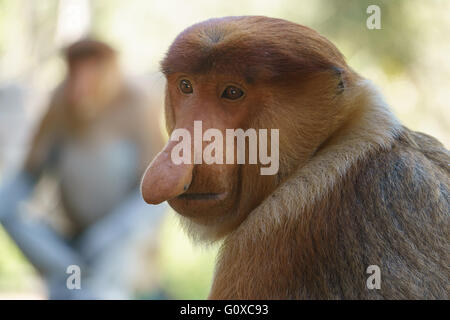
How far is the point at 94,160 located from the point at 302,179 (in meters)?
4.56

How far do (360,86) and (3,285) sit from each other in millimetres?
6808

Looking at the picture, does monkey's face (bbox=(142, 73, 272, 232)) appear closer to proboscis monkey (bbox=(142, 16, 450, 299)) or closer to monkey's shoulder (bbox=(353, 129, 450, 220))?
proboscis monkey (bbox=(142, 16, 450, 299))

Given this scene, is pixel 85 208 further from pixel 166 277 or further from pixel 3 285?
pixel 3 285

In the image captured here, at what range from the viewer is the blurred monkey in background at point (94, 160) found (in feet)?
21.1

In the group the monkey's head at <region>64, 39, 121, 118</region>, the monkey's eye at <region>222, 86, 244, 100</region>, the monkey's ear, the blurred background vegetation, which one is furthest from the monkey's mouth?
the monkey's head at <region>64, 39, 121, 118</region>

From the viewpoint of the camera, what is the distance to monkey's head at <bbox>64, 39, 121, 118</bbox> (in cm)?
653

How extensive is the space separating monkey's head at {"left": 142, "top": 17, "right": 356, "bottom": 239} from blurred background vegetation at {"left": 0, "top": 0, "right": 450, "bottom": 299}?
394 centimetres

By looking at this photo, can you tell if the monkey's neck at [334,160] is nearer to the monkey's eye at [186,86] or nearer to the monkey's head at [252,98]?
the monkey's head at [252,98]

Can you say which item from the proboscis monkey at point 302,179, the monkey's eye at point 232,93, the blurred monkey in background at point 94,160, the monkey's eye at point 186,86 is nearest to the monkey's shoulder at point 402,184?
the proboscis monkey at point 302,179

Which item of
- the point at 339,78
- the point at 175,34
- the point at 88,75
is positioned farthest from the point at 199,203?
the point at 175,34

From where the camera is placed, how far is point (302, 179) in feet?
7.62

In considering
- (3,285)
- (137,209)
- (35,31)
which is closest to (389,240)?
(137,209)

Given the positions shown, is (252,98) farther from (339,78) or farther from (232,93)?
(339,78)

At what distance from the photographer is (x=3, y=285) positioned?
8.05 meters
